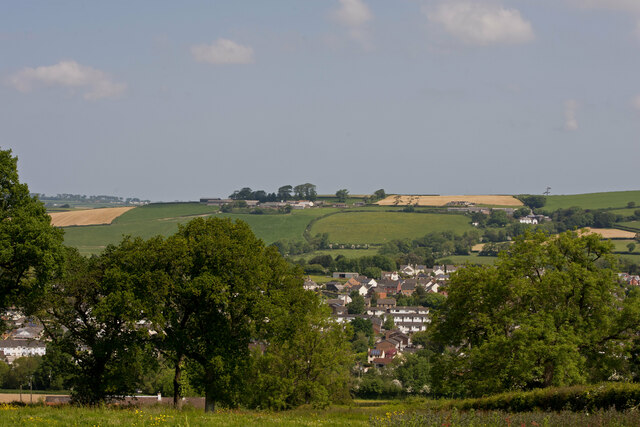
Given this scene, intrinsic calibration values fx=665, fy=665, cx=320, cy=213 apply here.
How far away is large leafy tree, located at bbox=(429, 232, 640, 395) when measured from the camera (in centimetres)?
2941

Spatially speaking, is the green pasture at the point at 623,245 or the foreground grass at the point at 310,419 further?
the green pasture at the point at 623,245

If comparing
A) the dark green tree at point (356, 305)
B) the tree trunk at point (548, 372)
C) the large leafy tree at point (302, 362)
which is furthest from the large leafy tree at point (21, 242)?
the dark green tree at point (356, 305)

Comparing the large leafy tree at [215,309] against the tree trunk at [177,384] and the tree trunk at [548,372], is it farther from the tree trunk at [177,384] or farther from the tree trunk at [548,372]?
the tree trunk at [548,372]

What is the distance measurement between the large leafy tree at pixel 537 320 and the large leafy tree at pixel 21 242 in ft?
61.8

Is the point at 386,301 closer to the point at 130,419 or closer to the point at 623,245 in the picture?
the point at 623,245

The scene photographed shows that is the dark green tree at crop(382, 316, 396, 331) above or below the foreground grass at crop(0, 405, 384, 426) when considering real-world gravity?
below

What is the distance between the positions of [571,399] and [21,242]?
21034 millimetres

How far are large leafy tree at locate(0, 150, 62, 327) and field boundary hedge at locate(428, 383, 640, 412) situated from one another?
17.0m

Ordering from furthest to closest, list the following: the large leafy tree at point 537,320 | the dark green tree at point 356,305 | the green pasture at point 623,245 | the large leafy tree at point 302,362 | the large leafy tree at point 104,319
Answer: the green pasture at point 623,245, the dark green tree at point 356,305, the large leafy tree at point 302,362, the large leafy tree at point 104,319, the large leafy tree at point 537,320

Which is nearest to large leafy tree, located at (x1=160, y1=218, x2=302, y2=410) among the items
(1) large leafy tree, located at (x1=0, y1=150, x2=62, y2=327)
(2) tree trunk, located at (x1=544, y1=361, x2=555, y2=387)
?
(1) large leafy tree, located at (x1=0, y1=150, x2=62, y2=327)

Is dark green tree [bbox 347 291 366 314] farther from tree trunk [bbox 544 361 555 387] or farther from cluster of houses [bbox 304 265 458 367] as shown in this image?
tree trunk [bbox 544 361 555 387]

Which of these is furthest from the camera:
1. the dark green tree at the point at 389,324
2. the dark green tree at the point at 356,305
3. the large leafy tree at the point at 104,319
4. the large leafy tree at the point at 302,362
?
the dark green tree at the point at 356,305

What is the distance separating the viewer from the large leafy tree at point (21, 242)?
26156 millimetres

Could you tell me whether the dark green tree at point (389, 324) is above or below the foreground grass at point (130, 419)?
below
